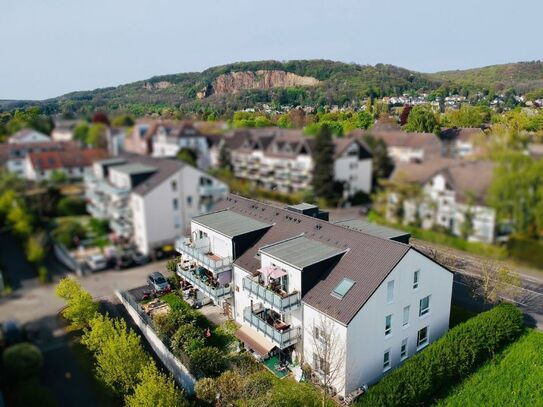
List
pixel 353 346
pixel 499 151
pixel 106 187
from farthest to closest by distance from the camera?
pixel 353 346 < pixel 106 187 < pixel 499 151

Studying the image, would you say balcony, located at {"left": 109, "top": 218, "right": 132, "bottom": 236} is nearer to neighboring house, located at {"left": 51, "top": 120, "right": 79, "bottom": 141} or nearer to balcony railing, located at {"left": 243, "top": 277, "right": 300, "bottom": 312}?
neighboring house, located at {"left": 51, "top": 120, "right": 79, "bottom": 141}

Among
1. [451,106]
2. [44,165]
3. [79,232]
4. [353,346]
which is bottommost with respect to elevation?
[353,346]

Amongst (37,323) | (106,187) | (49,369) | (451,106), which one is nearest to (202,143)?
Answer: (106,187)

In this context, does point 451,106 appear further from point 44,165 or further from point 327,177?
point 44,165

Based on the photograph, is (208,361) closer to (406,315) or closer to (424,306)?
(406,315)

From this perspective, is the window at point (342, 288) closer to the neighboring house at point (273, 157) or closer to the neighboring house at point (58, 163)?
the neighboring house at point (273, 157)

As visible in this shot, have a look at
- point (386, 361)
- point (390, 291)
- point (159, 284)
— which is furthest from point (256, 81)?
point (159, 284)

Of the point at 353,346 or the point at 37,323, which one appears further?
the point at 353,346
